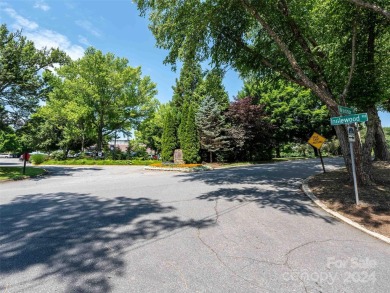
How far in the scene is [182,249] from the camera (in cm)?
380

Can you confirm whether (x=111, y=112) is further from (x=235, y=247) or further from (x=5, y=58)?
(x=235, y=247)

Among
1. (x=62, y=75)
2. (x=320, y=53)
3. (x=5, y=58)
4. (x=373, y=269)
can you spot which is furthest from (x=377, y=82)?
(x=62, y=75)

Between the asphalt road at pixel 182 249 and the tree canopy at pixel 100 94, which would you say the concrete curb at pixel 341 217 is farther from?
the tree canopy at pixel 100 94

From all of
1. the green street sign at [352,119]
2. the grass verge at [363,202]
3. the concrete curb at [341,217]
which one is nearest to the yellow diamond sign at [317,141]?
the grass verge at [363,202]

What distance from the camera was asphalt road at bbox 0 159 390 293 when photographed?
9.47 feet

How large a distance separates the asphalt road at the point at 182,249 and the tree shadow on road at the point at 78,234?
2 cm

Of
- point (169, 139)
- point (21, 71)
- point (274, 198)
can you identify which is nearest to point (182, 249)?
point (274, 198)

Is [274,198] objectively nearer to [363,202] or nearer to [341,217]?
[341,217]

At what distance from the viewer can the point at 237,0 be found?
27.1 ft

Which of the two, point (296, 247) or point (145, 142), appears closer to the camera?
point (296, 247)

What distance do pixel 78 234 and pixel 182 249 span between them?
198 cm

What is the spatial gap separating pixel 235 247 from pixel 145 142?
40.8m

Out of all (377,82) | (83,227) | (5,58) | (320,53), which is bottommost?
(83,227)

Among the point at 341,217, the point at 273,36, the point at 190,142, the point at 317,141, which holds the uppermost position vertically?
the point at 273,36
